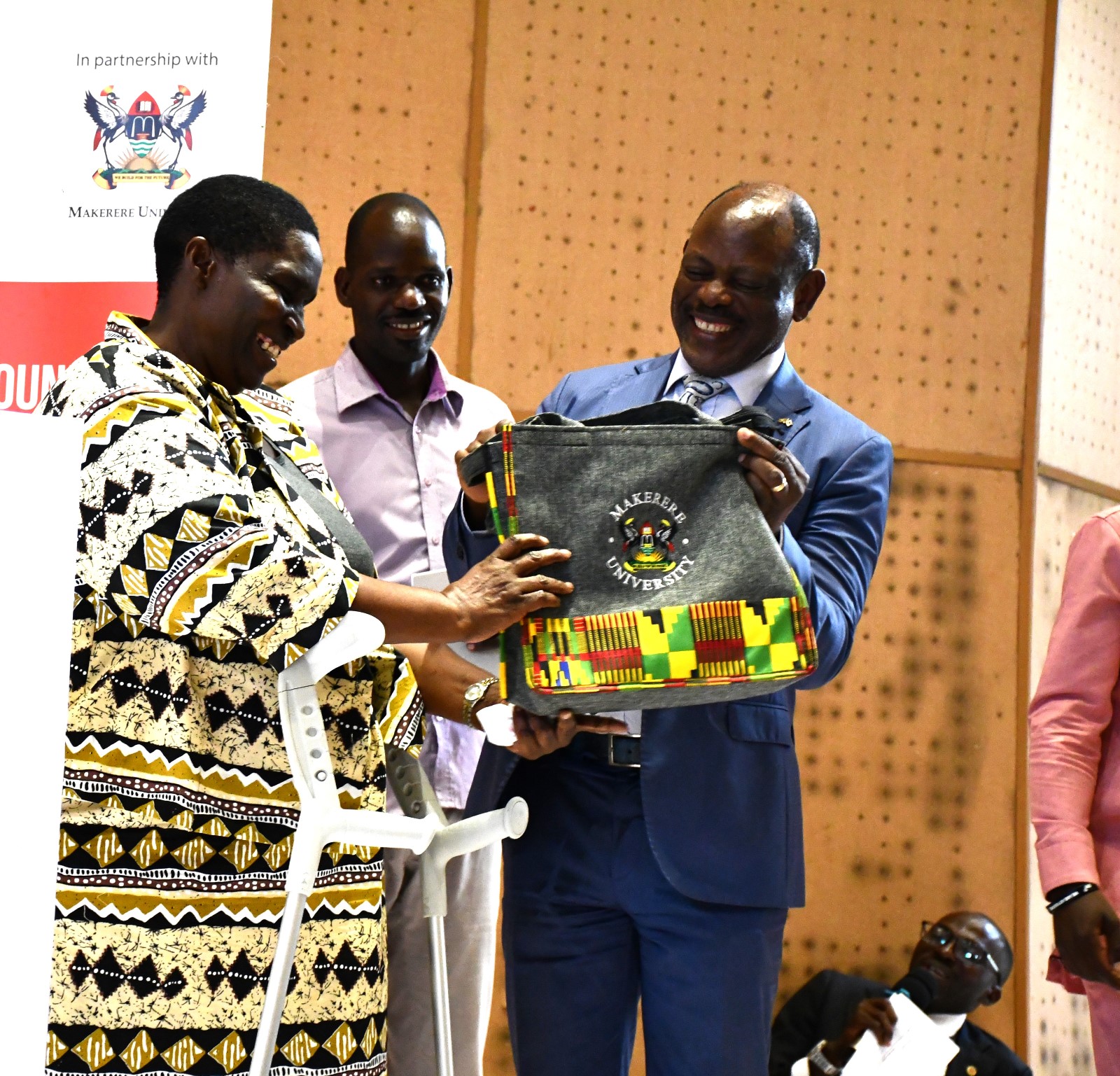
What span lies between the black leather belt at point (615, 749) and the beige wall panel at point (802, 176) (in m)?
1.87

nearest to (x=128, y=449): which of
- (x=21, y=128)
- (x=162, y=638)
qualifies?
(x=162, y=638)

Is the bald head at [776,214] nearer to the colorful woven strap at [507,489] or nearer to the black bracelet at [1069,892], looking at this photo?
the colorful woven strap at [507,489]

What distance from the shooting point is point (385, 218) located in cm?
267

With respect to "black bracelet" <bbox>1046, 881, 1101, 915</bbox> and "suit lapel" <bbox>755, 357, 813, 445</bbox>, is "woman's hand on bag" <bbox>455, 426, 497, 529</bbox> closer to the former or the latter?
"suit lapel" <bbox>755, 357, 813, 445</bbox>

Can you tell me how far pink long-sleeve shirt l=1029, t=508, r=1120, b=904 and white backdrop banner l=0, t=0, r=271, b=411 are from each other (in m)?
2.05

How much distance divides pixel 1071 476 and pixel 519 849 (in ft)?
8.79

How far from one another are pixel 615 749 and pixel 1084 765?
0.79 metres

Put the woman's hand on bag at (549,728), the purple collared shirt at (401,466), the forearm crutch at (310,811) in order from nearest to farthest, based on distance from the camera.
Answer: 1. the forearm crutch at (310,811)
2. the woman's hand on bag at (549,728)
3. the purple collared shirt at (401,466)

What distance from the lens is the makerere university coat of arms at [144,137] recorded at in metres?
3.05

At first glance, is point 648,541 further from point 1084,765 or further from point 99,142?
point 99,142

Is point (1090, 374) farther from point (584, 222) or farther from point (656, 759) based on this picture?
point (656, 759)

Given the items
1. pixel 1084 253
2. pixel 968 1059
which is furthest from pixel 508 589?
pixel 1084 253

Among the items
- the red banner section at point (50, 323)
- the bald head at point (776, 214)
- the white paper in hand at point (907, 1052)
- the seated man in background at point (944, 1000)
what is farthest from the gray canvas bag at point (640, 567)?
the seated man in background at point (944, 1000)

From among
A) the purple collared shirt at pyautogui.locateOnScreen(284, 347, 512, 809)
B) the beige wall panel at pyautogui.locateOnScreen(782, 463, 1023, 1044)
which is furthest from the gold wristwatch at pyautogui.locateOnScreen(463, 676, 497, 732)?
the beige wall panel at pyautogui.locateOnScreen(782, 463, 1023, 1044)
